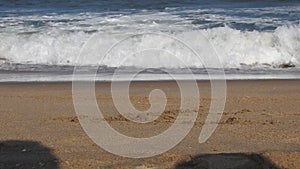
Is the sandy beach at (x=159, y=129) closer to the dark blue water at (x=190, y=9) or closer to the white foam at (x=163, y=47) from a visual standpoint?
the white foam at (x=163, y=47)

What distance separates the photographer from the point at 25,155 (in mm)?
4691

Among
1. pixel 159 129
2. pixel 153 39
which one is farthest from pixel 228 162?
pixel 153 39

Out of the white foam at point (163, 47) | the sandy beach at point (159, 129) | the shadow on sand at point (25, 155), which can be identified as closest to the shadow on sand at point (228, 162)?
the sandy beach at point (159, 129)

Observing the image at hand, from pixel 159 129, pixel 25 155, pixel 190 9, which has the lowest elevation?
pixel 190 9

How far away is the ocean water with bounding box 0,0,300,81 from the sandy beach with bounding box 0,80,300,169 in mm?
1199

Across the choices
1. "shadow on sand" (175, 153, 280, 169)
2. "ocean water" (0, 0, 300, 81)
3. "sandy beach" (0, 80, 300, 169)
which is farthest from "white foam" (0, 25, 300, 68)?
"shadow on sand" (175, 153, 280, 169)

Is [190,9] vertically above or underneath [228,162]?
underneath

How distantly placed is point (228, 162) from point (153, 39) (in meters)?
7.59

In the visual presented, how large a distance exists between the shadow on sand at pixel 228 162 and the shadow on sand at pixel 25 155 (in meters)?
0.90

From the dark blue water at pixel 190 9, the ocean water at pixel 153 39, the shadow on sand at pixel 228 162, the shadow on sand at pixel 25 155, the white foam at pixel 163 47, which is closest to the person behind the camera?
the shadow on sand at pixel 228 162

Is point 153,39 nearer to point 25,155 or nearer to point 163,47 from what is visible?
point 163,47

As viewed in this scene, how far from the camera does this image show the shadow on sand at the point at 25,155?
4.45 metres

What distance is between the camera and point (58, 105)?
6848 mm

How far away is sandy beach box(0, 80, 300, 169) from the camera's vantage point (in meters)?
4.51
